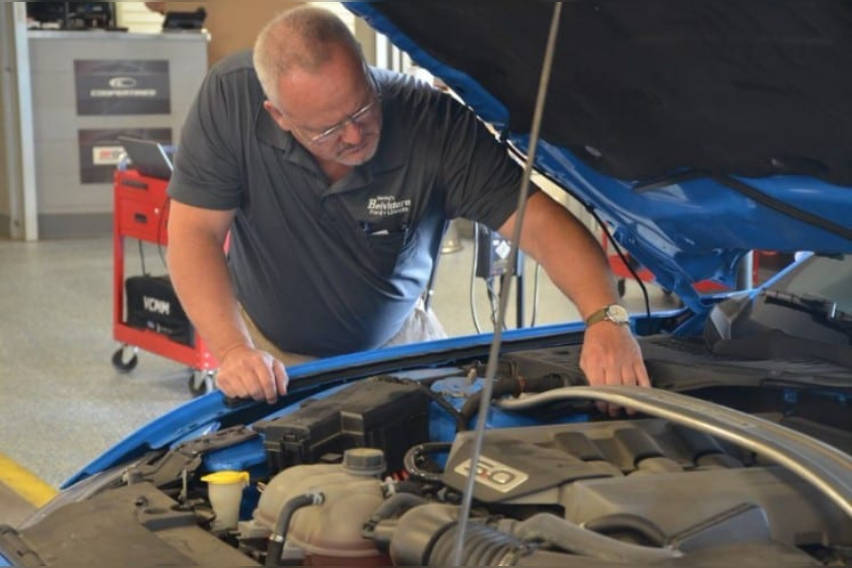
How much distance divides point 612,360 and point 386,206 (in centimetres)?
73

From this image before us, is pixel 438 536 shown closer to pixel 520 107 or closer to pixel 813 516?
pixel 813 516

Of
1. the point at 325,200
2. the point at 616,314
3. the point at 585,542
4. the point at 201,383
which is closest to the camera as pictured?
the point at 585,542

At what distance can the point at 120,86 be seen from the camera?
355 inches

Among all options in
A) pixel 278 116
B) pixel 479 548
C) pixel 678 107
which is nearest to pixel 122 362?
pixel 278 116

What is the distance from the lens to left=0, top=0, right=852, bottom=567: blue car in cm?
165

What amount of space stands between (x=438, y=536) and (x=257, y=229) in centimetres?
143

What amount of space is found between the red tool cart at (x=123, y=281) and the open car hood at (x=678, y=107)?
3077 millimetres

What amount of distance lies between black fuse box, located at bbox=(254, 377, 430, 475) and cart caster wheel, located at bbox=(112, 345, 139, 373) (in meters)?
3.77

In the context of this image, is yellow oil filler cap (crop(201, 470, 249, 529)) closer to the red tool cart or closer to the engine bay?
the engine bay

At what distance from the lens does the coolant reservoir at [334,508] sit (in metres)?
1.73

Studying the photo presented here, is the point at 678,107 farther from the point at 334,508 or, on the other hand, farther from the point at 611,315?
the point at 334,508

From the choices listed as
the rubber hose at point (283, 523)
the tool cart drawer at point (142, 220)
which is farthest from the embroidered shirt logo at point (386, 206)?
the tool cart drawer at point (142, 220)

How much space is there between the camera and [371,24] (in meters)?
2.38

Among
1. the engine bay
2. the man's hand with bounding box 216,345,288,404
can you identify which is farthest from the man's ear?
the engine bay
